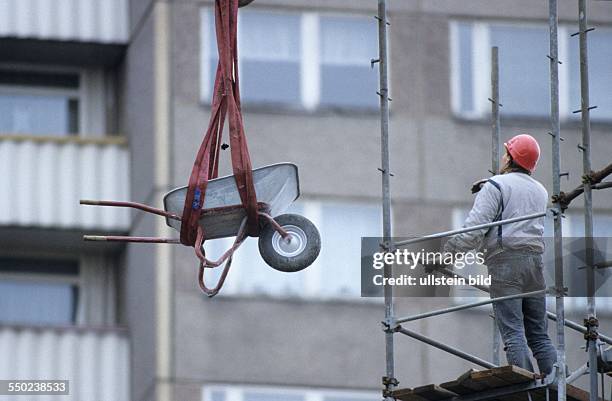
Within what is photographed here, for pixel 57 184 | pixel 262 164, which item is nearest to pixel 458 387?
pixel 262 164

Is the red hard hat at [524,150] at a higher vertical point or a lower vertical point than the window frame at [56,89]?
lower

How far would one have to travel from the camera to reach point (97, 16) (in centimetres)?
3625

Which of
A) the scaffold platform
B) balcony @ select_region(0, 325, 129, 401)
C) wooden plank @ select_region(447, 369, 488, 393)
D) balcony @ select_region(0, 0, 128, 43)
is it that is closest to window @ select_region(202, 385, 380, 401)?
balcony @ select_region(0, 325, 129, 401)

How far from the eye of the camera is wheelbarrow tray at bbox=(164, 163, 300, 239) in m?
21.6

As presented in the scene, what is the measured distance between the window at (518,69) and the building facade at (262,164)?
0.03 meters

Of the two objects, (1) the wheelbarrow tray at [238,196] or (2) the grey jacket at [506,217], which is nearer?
(2) the grey jacket at [506,217]

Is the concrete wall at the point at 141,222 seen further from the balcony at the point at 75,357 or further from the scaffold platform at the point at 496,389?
the scaffold platform at the point at 496,389

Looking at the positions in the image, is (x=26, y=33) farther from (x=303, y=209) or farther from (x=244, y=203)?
(x=244, y=203)

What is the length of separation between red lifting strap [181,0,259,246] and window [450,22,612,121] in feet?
45.1

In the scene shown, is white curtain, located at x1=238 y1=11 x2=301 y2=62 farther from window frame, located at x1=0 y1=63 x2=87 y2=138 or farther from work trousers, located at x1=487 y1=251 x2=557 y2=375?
work trousers, located at x1=487 y1=251 x2=557 y2=375

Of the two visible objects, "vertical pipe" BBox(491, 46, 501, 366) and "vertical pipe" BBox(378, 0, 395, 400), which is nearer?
"vertical pipe" BBox(378, 0, 395, 400)

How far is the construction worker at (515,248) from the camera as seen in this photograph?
831 inches

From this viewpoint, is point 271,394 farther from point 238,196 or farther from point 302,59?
point 238,196

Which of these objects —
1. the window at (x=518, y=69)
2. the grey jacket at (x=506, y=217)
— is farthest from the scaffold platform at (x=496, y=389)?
the window at (x=518, y=69)
